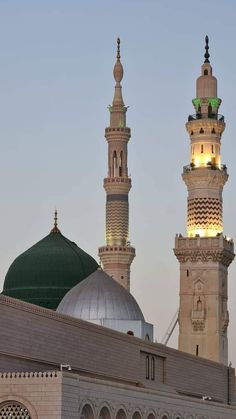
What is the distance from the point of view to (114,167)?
69.0 m

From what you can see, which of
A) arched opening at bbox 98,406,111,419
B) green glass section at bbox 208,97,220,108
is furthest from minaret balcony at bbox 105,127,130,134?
arched opening at bbox 98,406,111,419

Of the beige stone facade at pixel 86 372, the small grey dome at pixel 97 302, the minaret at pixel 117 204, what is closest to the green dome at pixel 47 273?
the small grey dome at pixel 97 302

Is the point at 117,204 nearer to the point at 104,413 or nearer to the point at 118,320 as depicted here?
the point at 118,320

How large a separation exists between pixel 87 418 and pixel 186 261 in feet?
95.0

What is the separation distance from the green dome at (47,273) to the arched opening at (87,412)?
18610 millimetres

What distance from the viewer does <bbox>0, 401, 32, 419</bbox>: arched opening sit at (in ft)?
104

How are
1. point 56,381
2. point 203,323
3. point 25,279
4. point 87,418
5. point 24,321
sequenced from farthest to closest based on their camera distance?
point 203,323 → point 25,279 → point 24,321 → point 87,418 → point 56,381

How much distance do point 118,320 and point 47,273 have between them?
23.0 feet

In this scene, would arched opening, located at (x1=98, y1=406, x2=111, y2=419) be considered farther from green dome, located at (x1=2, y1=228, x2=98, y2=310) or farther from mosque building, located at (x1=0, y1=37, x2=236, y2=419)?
green dome, located at (x1=2, y1=228, x2=98, y2=310)

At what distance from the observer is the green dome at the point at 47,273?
52.9 m

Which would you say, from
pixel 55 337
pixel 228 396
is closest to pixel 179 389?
pixel 228 396

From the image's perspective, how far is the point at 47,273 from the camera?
5325cm

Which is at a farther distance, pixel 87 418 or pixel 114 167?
pixel 114 167

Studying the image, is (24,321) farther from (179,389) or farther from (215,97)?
(215,97)
